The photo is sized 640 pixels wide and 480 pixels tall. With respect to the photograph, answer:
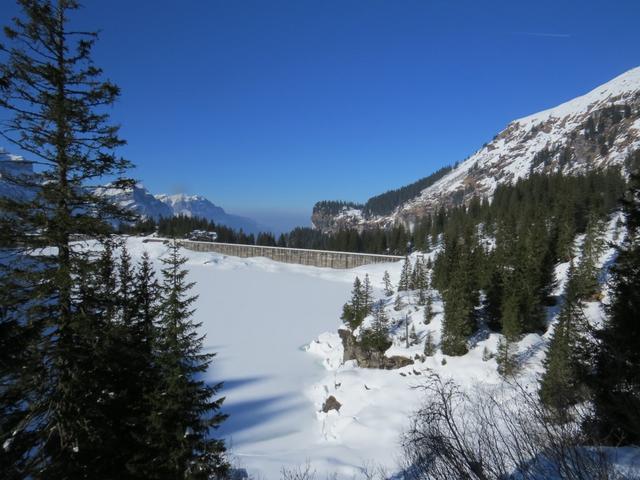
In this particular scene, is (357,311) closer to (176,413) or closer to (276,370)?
(276,370)

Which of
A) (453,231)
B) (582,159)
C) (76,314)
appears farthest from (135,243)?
(582,159)

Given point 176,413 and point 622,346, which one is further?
point 176,413

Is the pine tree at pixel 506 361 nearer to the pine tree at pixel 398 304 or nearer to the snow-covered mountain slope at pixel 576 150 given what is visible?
the pine tree at pixel 398 304

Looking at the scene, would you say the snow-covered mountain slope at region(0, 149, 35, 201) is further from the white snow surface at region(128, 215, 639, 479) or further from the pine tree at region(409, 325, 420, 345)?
the pine tree at region(409, 325, 420, 345)

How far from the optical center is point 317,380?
87.6 feet

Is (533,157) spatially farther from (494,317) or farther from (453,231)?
(494,317)

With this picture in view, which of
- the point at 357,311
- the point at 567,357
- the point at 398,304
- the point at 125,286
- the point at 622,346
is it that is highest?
the point at 125,286

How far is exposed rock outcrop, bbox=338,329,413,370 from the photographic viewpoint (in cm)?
2583

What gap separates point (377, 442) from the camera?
16734 mm

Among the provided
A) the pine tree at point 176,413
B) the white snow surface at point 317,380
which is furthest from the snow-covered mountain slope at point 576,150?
the pine tree at point 176,413

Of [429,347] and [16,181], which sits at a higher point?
[16,181]

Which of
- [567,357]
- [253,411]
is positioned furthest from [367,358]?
[567,357]

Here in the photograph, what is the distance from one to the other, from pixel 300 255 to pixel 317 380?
53.4 m

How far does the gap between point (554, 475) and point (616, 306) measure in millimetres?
5913
